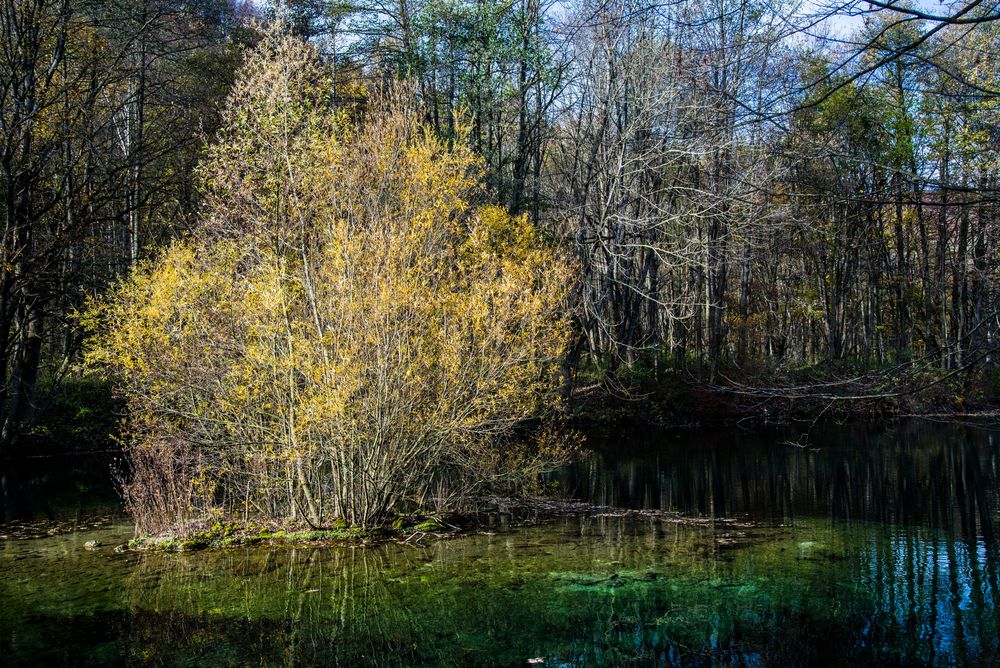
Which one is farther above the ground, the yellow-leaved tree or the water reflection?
the yellow-leaved tree

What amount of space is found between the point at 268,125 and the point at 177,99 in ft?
34.6

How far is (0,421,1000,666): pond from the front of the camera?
18.3 ft

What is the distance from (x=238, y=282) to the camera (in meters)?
9.18

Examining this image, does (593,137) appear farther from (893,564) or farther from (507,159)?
(893,564)

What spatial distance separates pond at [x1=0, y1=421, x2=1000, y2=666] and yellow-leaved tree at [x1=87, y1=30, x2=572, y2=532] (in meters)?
0.99

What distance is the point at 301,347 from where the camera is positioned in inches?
335

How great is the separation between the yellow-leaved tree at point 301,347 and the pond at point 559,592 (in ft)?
3.25

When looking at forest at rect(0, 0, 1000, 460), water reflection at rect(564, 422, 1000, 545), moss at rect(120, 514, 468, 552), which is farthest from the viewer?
forest at rect(0, 0, 1000, 460)

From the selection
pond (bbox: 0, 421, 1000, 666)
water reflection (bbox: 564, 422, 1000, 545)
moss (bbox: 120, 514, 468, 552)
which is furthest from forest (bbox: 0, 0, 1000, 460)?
moss (bbox: 120, 514, 468, 552)

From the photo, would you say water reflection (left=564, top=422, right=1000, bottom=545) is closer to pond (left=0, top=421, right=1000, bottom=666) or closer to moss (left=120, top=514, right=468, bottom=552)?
pond (left=0, top=421, right=1000, bottom=666)

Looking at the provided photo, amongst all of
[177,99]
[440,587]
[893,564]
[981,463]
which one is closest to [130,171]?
[177,99]

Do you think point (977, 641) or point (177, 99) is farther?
point (177, 99)

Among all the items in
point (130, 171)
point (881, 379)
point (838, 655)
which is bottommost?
point (838, 655)

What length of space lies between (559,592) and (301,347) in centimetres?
377
